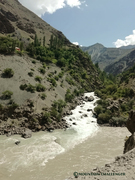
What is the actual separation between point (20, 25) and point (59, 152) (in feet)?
346

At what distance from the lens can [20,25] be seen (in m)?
104

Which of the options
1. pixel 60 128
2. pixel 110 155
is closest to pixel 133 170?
pixel 110 155

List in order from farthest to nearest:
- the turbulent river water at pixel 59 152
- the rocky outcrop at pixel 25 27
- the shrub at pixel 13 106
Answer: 1. the rocky outcrop at pixel 25 27
2. the shrub at pixel 13 106
3. the turbulent river water at pixel 59 152

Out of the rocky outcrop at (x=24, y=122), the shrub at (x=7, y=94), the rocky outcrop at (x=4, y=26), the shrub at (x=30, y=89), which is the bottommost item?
the rocky outcrop at (x=24, y=122)

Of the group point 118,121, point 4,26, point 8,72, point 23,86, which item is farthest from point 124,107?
point 4,26

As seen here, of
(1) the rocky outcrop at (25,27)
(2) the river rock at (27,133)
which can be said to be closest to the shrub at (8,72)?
(2) the river rock at (27,133)

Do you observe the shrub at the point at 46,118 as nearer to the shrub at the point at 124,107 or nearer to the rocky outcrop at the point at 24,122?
the rocky outcrop at the point at 24,122

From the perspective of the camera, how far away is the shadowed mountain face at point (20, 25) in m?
86.7

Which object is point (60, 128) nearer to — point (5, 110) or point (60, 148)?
point (60, 148)

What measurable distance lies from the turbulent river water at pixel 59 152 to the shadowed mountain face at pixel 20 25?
76272mm

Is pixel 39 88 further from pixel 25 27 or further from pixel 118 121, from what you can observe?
pixel 25 27

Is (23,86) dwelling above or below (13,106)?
above

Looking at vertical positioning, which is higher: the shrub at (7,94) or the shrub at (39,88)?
the shrub at (39,88)

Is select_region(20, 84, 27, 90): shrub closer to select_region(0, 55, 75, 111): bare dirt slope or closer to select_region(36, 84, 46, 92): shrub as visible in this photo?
select_region(0, 55, 75, 111): bare dirt slope
